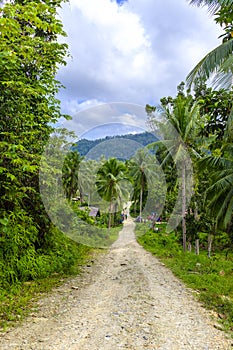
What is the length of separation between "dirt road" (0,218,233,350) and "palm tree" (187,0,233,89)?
4855 mm

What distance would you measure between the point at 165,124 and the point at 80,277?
1054 centimetres

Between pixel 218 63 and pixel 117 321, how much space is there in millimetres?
5993

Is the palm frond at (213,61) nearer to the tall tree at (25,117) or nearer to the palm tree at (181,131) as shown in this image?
the tall tree at (25,117)

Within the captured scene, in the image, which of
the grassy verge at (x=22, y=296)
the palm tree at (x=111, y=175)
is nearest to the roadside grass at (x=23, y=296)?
the grassy verge at (x=22, y=296)

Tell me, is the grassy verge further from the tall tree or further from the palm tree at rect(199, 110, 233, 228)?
the palm tree at rect(199, 110, 233, 228)

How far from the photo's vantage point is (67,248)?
336 inches

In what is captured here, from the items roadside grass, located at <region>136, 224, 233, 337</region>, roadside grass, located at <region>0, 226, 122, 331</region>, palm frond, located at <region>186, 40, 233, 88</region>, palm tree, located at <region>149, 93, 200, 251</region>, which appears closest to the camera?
roadside grass, located at <region>0, 226, 122, 331</region>

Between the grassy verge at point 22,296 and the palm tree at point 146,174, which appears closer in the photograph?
the grassy verge at point 22,296

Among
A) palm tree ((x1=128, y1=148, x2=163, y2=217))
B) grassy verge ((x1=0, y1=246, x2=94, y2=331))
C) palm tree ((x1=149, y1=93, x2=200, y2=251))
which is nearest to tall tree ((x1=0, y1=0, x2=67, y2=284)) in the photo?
grassy verge ((x1=0, y1=246, x2=94, y2=331))

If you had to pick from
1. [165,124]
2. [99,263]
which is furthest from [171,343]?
[165,124]

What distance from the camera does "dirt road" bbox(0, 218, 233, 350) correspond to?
335 centimetres

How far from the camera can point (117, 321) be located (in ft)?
13.2

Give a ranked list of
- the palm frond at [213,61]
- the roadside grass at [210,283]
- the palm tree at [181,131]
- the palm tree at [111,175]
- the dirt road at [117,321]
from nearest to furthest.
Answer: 1. the dirt road at [117,321]
2. the roadside grass at [210,283]
3. the palm frond at [213,61]
4. the palm tree at [181,131]
5. the palm tree at [111,175]

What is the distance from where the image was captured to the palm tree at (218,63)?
588 cm
